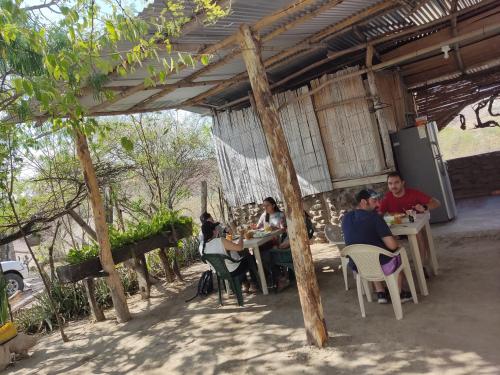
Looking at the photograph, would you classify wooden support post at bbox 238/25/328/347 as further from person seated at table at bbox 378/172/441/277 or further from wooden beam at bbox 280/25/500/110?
wooden beam at bbox 280/25/500/110

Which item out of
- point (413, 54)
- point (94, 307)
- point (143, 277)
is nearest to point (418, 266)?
point (413, 54)

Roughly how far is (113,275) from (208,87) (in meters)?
3.50

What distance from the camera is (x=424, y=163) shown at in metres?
6.70

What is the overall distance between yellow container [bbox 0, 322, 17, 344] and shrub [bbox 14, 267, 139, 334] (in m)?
1.31

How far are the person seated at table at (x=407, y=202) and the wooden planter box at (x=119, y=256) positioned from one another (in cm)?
378

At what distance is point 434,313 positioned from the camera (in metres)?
3.66

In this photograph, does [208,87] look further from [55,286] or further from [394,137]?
[55,286]

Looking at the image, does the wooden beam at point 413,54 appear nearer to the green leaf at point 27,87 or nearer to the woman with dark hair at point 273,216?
the woman with dark hair at point 273,216

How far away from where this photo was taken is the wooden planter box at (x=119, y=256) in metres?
5.54

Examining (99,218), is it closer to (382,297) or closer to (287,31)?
(287,31)

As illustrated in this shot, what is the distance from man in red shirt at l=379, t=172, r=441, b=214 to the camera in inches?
181

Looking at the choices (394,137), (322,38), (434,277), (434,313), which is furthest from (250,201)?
(434,313)

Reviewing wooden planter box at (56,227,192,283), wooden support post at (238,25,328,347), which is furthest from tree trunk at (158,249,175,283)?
wooden support post at (238,25,328,347)

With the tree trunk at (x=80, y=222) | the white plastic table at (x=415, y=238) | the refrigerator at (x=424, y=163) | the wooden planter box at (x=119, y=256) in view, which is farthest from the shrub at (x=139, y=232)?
the white plastic table at (x=415, y=238)
